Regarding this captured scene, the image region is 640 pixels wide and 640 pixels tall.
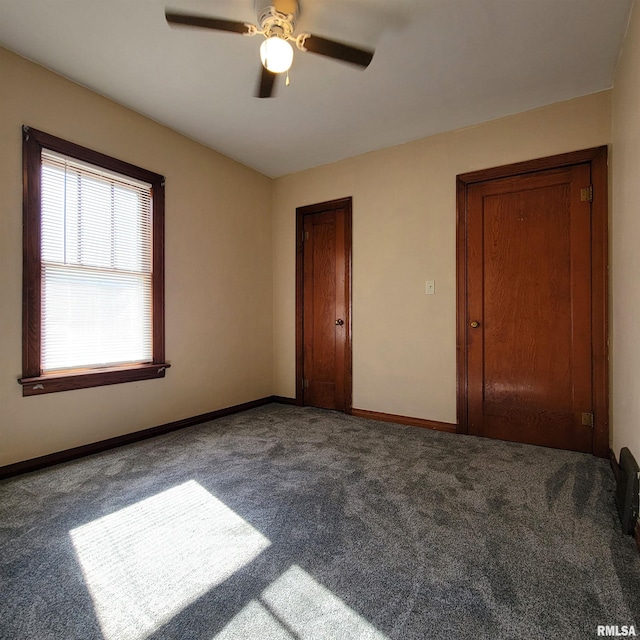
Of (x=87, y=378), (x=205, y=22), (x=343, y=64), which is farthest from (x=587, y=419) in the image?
(x=87, y=378)

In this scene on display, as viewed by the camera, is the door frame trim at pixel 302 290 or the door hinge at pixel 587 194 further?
the door frame trim at pixel 302 290

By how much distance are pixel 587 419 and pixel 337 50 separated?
3.01 meters

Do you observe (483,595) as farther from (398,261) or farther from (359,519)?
(398,261)

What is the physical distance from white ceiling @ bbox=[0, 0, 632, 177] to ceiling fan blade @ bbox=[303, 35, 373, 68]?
0.14 meters

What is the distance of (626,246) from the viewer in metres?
2.10

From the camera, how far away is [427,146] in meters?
3.33

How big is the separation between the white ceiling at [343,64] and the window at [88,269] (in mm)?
607

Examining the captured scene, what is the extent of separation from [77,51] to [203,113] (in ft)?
2.97

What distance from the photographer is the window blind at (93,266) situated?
2486mm

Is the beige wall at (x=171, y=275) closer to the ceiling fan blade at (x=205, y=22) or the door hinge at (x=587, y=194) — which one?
the ceiling fan blade at (x=205, y=22)

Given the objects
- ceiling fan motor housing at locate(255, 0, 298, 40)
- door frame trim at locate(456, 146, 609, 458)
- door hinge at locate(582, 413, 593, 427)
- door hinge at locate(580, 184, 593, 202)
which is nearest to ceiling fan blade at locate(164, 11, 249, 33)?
ceiling fan motor housing at locate(255, 0, 298, 40)

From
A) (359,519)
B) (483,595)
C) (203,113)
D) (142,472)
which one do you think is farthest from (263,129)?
(483,595)

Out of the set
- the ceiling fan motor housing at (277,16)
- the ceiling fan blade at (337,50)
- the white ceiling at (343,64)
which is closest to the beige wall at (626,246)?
the white ceiling at (343,64)

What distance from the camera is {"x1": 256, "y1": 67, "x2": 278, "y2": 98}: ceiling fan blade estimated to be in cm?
212
